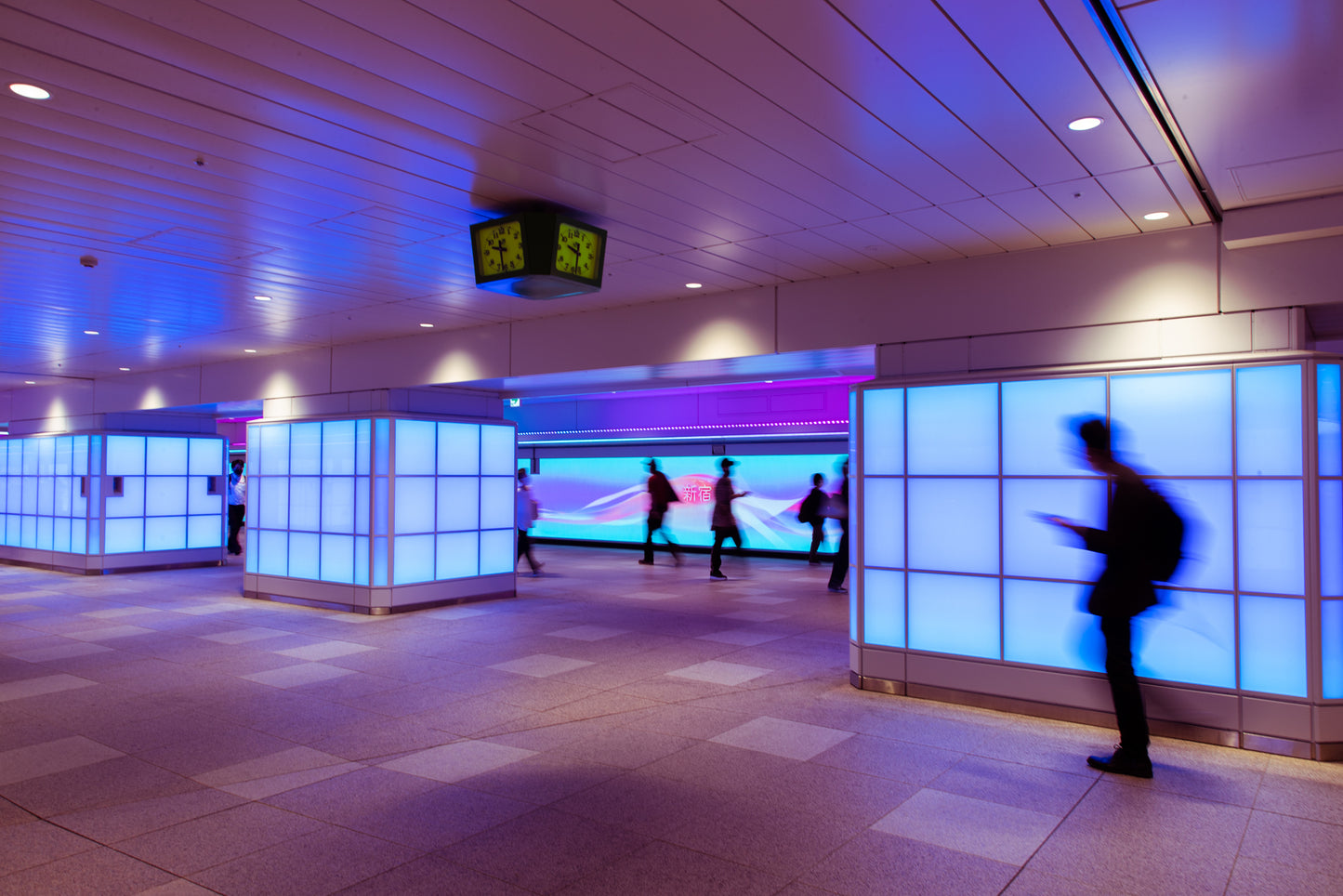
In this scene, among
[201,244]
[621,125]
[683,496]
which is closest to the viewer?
[621,125]

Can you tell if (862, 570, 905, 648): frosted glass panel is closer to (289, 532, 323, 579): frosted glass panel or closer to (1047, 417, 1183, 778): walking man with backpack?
(1047, 417, 1183, 778): walking man with backpack

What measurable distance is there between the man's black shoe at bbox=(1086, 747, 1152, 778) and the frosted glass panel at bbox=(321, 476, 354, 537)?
32.6 ft

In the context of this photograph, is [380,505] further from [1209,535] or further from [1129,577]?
[1209,535]

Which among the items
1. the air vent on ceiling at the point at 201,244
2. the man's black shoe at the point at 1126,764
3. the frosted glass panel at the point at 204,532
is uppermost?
the air vent on ceiling at the point at 201,244

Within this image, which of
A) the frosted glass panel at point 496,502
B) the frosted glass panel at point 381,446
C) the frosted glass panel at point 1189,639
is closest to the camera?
the frosted glass panel at point 1189,639

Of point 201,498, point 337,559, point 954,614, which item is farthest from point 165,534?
point 954,614

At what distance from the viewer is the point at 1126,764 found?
17.9ft

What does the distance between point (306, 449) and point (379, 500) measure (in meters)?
1.99

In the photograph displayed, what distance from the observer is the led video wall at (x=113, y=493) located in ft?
54.5

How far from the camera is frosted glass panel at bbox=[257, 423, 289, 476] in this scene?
13273mm

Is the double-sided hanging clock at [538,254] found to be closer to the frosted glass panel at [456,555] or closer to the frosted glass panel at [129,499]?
the frosted glass panel at [456,555]

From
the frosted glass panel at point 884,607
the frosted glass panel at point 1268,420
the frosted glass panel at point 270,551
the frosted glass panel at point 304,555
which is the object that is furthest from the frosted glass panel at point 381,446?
the frosted glass panel at point 1268,420

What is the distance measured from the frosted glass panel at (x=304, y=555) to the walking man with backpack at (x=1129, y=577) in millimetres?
10733

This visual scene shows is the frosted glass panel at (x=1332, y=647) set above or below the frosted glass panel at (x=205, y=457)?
below
